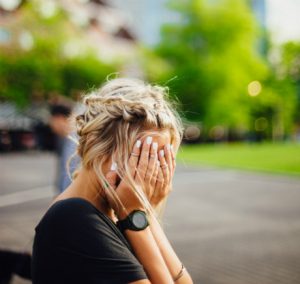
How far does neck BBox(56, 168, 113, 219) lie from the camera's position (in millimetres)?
1500

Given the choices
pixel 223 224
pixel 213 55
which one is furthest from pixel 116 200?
pixel 213 55

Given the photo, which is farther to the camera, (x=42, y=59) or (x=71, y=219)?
(x=42, y=59)

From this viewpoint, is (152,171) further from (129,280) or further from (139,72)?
(139,72)

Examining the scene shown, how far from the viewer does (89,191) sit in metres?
1.51

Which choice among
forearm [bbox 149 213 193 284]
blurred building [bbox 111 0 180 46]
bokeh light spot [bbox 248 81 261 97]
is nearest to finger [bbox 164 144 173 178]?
forearm [bbox 149 213 193 284]

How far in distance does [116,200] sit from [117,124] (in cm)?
29

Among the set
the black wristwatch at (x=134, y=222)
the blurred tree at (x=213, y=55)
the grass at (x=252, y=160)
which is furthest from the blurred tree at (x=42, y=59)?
the black wristwatch at (x=134, y=222)

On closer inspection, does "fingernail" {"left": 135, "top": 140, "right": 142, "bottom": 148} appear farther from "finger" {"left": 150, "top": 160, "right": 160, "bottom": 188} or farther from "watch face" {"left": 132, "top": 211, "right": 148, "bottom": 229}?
"watch face" {"left": 132, "top": 211, "right": 148, "bottom": 229}

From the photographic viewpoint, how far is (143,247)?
1506 mm

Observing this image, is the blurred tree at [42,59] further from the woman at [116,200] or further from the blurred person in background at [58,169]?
the woman at [116,200]

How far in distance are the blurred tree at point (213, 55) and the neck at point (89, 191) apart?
4035cm

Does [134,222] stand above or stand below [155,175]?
below

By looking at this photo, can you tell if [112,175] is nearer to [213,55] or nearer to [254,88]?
[213,55]

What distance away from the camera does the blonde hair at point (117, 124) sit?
5.07 feet
